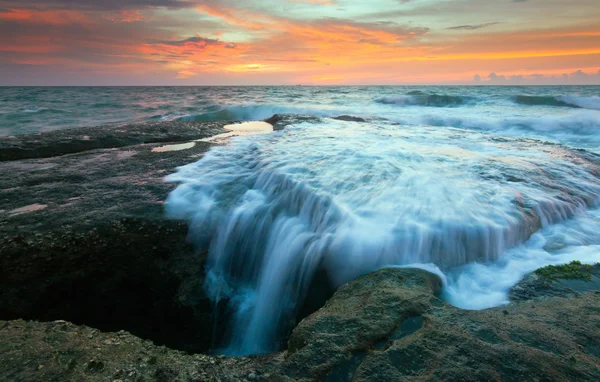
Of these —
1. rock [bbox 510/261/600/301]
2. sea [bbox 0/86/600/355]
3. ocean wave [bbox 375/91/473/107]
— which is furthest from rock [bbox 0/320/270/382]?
ocean wave [bbox 375/91/473/107]

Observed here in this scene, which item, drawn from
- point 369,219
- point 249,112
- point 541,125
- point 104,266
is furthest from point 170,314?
point 249,112

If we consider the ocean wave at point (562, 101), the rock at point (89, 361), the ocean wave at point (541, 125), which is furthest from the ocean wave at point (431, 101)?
the rock at point (89, 361)

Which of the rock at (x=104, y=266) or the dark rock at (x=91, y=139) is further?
the dark rock at (x=91, y=139)

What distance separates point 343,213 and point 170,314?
201cm

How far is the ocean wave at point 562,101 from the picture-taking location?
23078mm

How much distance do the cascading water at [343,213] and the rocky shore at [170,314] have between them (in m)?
0.34

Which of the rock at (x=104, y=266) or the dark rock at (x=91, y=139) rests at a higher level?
the dark rock at (x=91, y=139)

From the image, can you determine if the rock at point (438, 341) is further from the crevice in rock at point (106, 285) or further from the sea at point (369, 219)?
the crevice in rock at point (106, 285)

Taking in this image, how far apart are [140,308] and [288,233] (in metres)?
1.59

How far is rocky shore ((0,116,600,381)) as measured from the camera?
5.82 feet

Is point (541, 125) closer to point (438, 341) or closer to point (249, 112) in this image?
point (249, 112)

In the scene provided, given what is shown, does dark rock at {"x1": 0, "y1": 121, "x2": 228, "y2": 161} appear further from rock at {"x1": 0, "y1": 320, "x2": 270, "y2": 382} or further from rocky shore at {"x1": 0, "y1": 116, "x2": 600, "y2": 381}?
rock at {"x1": 0, "y1": 320, "x2": 270, "y2": 382}

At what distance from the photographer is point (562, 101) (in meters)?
24.6

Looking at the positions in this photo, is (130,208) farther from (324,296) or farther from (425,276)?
(425,276)
